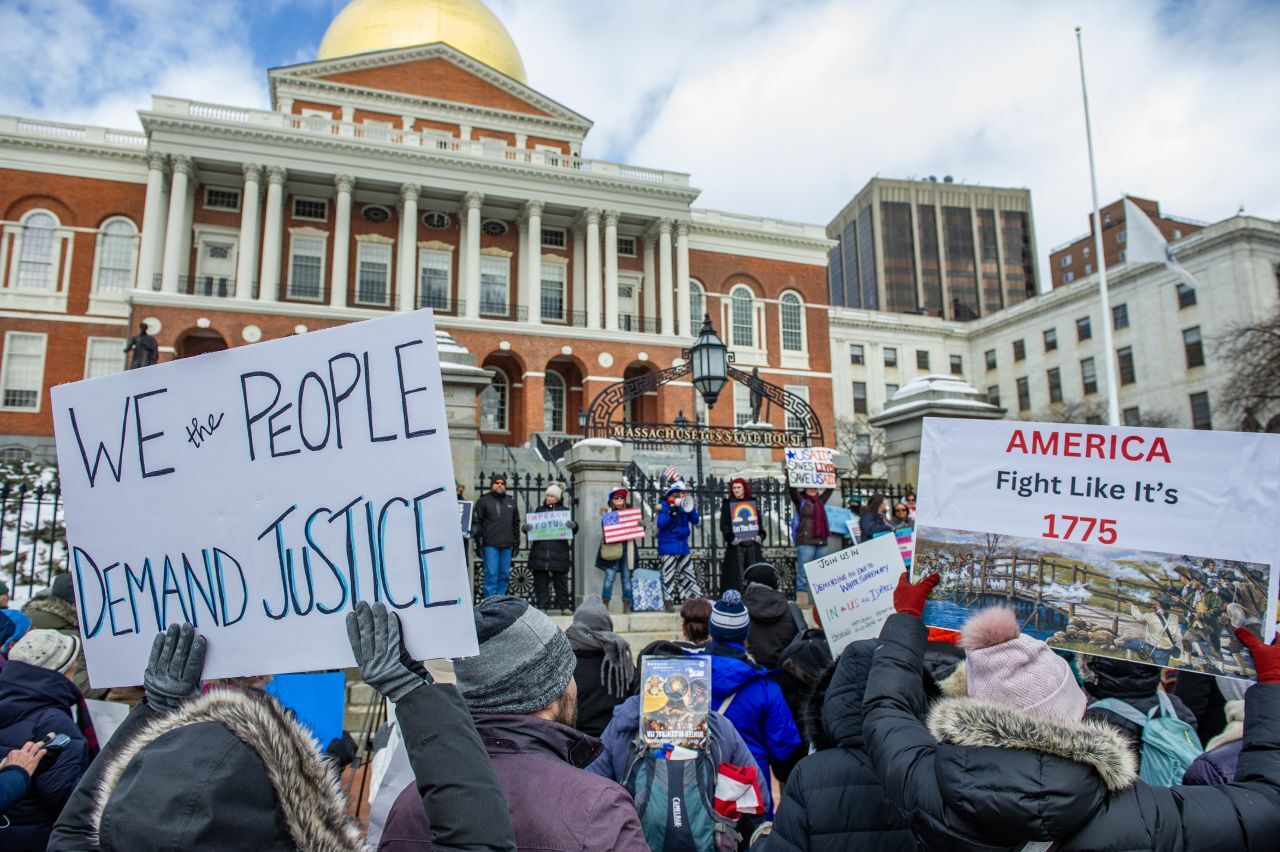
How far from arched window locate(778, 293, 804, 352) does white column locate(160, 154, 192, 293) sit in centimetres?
3062

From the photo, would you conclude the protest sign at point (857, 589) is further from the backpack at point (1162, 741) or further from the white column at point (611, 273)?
the white column at point (611, 273)

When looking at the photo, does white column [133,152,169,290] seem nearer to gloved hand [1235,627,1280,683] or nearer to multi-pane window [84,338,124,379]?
multi-pane window [84,338,124,379]

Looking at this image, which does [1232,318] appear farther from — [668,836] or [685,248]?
[668,836]

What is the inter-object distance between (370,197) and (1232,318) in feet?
151

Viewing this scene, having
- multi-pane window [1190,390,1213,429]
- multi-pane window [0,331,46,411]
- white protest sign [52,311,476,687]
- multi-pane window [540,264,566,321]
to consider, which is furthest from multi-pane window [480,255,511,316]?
white protest sign [52,311,476,687]

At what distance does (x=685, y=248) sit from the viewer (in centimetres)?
4400

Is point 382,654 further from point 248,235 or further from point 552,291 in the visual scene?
point 552,291

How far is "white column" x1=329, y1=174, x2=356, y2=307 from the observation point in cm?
3825

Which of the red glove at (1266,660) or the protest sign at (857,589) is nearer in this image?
the red glove at (1266,660)

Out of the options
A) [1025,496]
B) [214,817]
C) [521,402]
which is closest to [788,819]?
[1025,496]

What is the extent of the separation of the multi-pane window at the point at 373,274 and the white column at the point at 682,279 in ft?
47.7

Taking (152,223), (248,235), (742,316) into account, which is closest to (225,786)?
(248,235)

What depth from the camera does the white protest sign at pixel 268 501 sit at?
7.40 ft

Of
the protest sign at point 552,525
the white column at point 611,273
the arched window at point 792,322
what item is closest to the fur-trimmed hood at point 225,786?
the protest sign at point 552,525
